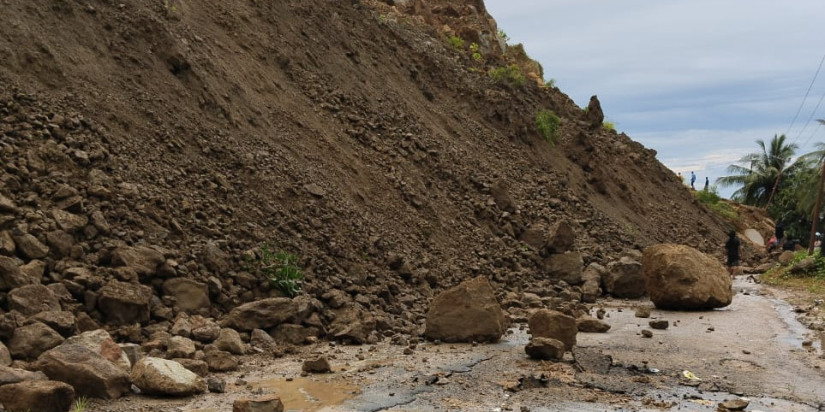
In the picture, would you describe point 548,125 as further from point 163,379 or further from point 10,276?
point 163,379

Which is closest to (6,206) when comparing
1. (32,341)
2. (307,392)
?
(32,341)

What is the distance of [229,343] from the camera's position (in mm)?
7988

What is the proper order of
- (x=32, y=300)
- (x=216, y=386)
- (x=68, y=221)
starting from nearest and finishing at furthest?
(x=216, y=386) < (x=32, y=300) < (x=68, y=221)

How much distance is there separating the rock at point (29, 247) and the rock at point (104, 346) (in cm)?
171

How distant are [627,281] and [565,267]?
1.13 m

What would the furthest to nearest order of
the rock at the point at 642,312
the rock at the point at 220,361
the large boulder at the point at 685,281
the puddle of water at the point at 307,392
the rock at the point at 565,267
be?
1. the rock at the point at 565,267
2. the large boulder at the point at 685,281
3. the rock at the point at 642,312
4. the rock at the point at 220,361
5. the puddle of water at the point at 307,392

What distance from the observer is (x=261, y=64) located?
15750 millimetres

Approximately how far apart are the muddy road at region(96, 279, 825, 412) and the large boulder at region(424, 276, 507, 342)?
188 millimetres

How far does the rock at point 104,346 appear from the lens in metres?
6.45

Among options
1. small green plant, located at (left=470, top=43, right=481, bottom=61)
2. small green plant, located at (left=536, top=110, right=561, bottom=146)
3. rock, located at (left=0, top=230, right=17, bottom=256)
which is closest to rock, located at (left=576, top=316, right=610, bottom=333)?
rock, located at (left=0, top=230, right=17, bottom=256)

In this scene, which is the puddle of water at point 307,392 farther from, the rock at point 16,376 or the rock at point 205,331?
the rock at point 16,376

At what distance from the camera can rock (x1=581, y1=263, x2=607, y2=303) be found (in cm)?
1407

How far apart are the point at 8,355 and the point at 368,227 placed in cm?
664

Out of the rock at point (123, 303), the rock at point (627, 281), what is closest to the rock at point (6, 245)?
the rock at point (123, 303)
